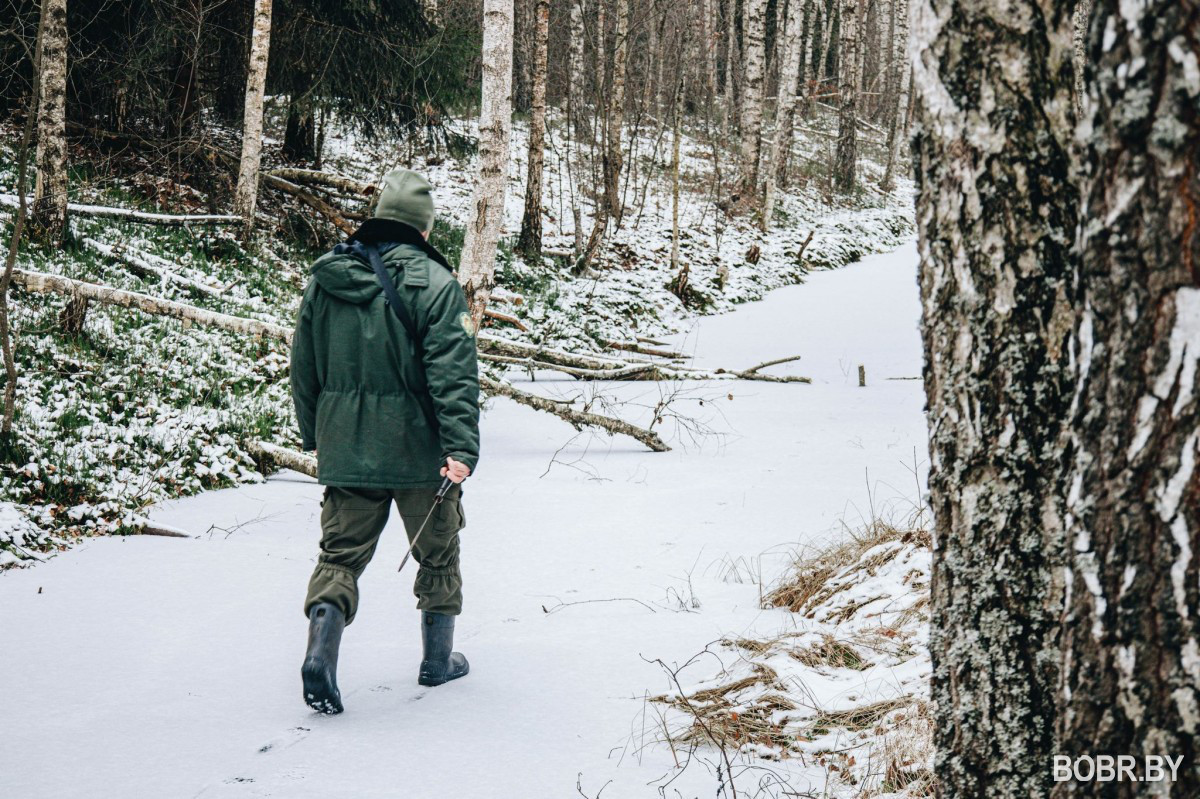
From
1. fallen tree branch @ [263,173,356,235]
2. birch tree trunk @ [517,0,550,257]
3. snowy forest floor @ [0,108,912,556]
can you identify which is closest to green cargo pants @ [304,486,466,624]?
snowy forest floor @ [0,108,912,556]

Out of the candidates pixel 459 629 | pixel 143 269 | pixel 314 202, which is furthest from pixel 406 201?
pixel 314 202

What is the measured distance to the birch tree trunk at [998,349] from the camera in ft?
5.71

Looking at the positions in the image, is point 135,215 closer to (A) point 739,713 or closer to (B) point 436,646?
(B) point 436,646

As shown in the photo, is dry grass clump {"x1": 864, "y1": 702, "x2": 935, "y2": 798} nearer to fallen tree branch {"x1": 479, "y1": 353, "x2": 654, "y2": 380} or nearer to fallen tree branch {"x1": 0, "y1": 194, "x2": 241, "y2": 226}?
fallen tree branch {"x1": 479, "y1": 353, "x2": 654, "y2": 380}

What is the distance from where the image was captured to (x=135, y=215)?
1019cm

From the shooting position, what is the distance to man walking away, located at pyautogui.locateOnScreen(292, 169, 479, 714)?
3408mm

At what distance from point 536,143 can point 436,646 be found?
11072mm

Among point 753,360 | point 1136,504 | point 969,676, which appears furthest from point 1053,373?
point 753,360

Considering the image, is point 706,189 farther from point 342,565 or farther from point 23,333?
point 342,565

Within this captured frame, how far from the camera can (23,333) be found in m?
6.83

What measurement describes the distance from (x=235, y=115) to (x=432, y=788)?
13.8 meters

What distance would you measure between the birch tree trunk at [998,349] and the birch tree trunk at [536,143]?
1208cm

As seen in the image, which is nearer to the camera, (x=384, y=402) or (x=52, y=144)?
(x=384, y=402)

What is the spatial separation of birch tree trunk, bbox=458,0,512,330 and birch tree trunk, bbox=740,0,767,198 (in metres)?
12.8
